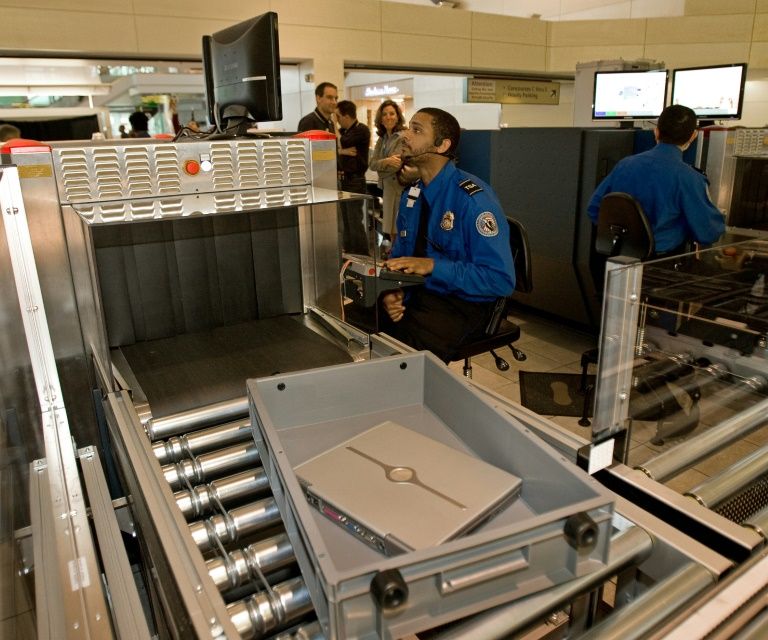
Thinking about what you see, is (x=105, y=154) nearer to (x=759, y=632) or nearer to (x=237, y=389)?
(x=237, y=389)

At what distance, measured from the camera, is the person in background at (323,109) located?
509 centimetres

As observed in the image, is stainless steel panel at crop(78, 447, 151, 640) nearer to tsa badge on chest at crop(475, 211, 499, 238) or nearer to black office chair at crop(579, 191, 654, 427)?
tsa badge on chest at crop(475, 211, 499, 238)

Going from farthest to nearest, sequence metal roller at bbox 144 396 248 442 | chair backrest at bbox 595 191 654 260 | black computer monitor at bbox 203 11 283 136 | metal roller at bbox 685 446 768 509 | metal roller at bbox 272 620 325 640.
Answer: chair backrest at bbox 595 191 654 260
black computer monitor at bbox 203 11 283 136
metal roller at bbox 144 396 248 442
metal roller at bbox 685 446 768 509
metal roller at bbox 272 620 325 640

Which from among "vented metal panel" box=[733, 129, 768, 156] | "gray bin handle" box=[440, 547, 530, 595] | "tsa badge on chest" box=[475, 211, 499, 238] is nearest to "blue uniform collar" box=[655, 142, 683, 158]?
"vented metal panel" box=[733, 129, 768, 156]

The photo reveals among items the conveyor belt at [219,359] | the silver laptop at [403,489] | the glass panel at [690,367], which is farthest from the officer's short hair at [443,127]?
the silver laptop at [403,489]

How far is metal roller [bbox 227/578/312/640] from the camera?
89 cm

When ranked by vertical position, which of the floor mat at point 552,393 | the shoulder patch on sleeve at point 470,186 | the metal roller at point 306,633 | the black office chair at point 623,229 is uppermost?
the shoulder patch on sleeve at point 470,186

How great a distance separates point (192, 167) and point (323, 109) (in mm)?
3734

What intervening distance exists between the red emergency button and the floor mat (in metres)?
2.16

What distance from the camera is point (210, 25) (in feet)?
20.6

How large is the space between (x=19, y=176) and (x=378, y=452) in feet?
3.77

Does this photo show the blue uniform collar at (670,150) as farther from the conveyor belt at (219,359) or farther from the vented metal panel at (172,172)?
the conveyor belt at (219,359)

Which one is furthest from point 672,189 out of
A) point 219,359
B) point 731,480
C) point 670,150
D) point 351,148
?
point 351,148

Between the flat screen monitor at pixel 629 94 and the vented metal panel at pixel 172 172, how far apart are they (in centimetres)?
372
